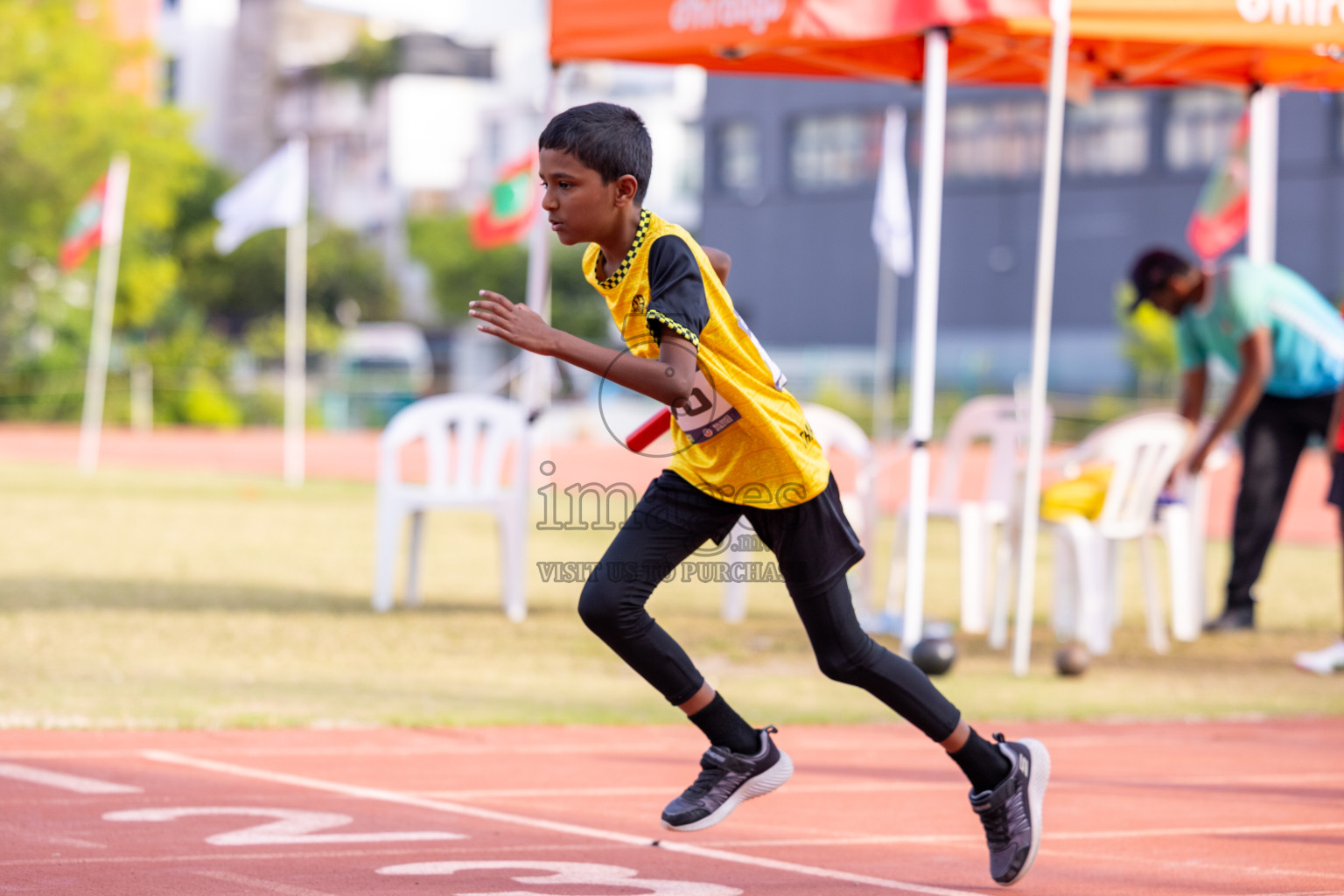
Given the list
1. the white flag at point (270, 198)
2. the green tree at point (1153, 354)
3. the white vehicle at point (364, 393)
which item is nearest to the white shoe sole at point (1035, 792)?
the white flag at point (270, 198)

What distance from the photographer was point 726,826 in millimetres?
5293

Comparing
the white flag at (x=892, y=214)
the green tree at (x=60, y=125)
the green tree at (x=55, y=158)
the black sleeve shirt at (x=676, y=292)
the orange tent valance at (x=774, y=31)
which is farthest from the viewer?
the green tree at (x=60, y=125)

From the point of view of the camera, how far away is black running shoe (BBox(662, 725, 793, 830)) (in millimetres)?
4645

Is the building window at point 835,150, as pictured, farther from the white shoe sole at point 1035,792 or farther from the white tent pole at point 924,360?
the white shoe sole at point 1035,792

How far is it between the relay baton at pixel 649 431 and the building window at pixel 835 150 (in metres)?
40.8

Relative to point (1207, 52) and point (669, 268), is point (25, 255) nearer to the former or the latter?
Answer: point (1207, 52)

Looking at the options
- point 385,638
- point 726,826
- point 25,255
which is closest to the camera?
point 726,826

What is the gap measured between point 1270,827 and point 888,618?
4.67m

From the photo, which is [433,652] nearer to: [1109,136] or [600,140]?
[600,140]

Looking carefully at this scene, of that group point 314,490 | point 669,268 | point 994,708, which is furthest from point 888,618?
point 314,490

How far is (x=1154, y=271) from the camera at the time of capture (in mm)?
9375

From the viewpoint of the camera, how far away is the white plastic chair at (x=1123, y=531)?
9367mm

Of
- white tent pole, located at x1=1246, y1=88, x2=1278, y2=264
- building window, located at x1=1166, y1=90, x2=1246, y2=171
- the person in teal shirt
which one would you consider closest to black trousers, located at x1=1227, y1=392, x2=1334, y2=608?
the person in teal shirt

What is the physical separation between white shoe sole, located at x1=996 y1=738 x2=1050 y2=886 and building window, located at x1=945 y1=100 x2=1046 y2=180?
3809 centimetres
